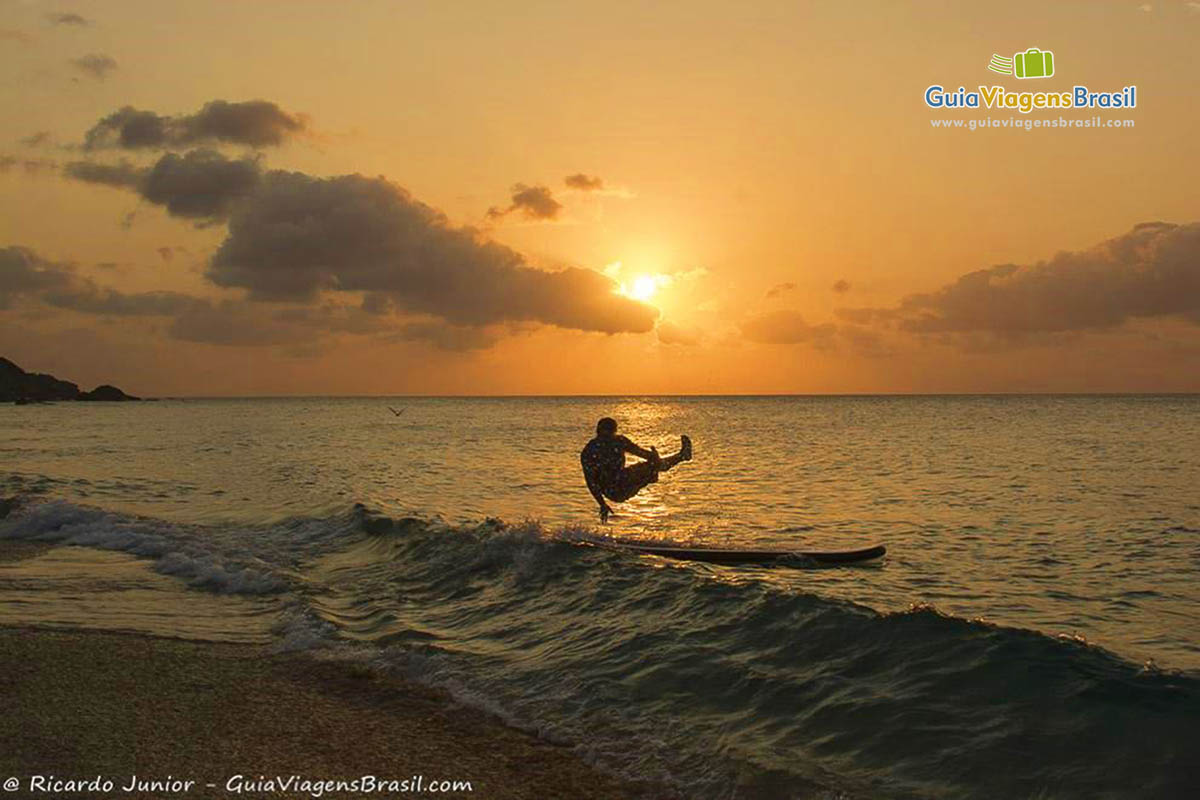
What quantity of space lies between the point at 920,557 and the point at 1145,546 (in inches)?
225

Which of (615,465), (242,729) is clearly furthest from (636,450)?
(242,729)

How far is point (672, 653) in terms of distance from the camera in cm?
1092

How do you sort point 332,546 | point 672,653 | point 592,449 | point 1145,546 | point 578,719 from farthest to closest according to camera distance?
point 332,546 → point 1145,546 → point 592,449 → point 672,653 → point 578,719

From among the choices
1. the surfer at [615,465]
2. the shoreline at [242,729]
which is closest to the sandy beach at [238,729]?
the shoreline at [242,729]

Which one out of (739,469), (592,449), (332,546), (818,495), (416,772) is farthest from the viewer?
(739,469)

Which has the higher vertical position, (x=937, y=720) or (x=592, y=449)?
(x=592, y=449)

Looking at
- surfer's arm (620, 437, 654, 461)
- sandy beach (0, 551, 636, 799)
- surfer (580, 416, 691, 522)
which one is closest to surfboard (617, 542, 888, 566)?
surfer (580, 416, 691, 522)

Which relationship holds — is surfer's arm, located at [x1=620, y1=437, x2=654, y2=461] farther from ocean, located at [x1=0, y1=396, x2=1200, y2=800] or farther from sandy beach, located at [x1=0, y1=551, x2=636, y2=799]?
sandy beach, located at [x1=0, y1=551, x2=636, y2=799]

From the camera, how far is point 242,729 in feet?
27.3

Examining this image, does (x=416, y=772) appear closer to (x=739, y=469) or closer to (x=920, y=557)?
(x=920, y=557)

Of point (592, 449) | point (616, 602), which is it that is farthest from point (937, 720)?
point (592, 449)

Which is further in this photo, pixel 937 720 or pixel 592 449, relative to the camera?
pixel 592 449

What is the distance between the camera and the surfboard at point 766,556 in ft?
54.7

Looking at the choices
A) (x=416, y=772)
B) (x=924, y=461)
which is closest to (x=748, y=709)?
(x=416, y=772)
